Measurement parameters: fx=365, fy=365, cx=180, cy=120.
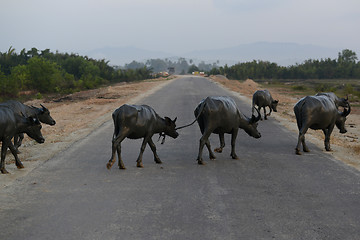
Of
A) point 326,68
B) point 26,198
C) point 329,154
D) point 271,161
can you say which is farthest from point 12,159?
point 326,68

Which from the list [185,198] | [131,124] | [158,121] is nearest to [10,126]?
[131,124]

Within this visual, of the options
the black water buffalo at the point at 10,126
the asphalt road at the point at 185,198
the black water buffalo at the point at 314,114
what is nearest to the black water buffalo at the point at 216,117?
the asphalt road at the point at 185,198

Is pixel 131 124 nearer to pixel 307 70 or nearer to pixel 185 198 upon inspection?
pixel 185 198

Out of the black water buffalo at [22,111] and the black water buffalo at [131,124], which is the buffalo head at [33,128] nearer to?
the black water buffalo at [22,111]

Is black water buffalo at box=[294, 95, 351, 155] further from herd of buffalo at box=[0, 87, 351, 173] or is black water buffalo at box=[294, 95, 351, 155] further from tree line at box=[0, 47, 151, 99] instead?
tree line at box=[0, 47, 151, 99]

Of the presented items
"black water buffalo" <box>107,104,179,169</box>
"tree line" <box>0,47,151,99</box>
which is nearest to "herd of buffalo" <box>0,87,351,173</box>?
"black water buffalo" <box>107,104,179,169</box>

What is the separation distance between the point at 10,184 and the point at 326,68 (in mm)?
85431

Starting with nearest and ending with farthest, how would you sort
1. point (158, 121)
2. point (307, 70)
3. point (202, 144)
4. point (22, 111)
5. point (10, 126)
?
1. point (10, 126)
2. point (202, 144)
3. point (158, 121)
4. point (22, 111)
5. point (307, 70)

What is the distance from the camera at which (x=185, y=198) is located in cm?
662

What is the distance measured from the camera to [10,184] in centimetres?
736

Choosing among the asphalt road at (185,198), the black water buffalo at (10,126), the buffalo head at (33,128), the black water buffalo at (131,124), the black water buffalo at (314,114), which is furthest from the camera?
the black water buffalo at (314,114)

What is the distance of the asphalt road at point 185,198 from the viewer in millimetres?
5285

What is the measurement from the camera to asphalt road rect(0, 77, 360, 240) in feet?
17.3

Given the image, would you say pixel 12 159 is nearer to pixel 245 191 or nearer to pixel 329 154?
pixel 245 191
